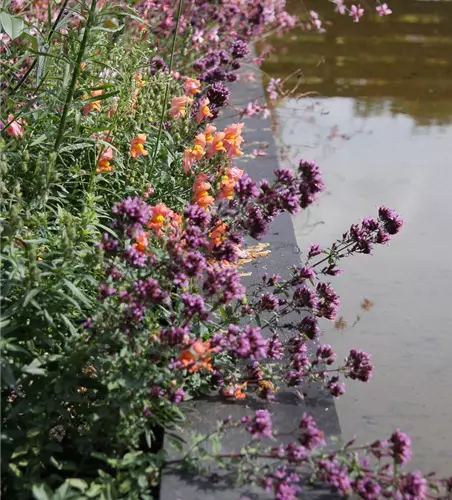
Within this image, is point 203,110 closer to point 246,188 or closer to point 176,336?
point 246,188

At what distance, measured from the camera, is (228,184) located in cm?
297

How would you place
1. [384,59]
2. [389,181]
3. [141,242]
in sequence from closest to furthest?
[141,242] < [389,181] < [384,59]

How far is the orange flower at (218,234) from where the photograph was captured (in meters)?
2.58

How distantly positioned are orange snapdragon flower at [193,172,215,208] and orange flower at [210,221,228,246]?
0.28 metres

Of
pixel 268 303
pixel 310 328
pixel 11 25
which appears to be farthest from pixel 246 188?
pixel 11 25

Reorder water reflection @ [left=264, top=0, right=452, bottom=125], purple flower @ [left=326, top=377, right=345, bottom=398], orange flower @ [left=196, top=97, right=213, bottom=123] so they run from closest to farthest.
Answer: purple flower @ [left=326, top=377, right=345, bottom=398]
orange flower @ [left=196, top=97, right=213, bottom=123]
water reflection @ [left=264, top=0, right=452, bottom=125]

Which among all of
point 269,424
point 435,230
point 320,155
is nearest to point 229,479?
point 269,424

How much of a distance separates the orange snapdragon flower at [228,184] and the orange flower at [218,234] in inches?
14.0

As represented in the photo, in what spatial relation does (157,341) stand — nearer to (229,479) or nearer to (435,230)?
(229,479)

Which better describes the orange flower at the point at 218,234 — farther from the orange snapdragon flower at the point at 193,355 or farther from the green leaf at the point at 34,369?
the green leaf at the point at 34,369

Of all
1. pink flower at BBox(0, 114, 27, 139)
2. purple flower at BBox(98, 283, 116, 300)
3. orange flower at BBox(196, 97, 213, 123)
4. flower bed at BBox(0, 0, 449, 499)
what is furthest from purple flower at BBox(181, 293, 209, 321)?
orange flower at BBox(196, 97, 213, 123)

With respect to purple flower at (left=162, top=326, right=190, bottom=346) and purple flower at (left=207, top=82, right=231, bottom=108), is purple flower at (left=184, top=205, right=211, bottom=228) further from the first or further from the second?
purple flower at (left=207, top=82, right=231, bottom=108)

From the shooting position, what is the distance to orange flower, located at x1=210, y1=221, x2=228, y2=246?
2.58 m

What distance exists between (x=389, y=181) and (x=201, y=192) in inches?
80.0
